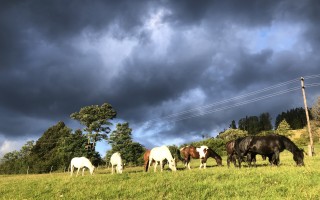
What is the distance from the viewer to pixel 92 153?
63656 millimetres

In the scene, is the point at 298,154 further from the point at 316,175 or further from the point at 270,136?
the point at 316,175

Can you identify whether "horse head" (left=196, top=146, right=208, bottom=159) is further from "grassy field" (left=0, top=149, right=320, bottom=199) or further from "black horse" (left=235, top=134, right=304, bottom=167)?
"grassy field" (left=0, top=149, right=320, bottom=199)

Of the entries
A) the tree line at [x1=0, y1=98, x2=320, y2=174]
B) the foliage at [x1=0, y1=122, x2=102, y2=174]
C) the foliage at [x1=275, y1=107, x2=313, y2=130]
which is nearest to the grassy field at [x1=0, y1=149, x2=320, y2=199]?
the tree line at [x1=0, y1=98, x2=320, y2=174]

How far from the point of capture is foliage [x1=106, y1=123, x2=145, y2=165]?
2399 inches

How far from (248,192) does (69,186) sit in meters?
9.24

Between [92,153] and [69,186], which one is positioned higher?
[92,153]

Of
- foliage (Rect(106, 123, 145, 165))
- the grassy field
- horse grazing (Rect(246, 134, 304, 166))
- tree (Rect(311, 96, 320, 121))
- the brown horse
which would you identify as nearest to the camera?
the grassy field

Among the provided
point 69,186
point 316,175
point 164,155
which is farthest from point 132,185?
point 164,155

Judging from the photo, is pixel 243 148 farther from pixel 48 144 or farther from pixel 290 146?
pixel 48 144

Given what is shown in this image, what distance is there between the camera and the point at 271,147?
22.7m

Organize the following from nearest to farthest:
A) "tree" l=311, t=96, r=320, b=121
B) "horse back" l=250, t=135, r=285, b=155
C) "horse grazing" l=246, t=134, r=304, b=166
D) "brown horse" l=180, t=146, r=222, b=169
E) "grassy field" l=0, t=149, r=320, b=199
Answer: "grassy field" l=0, t=149, r=320, b=199, "horse grazing" l=246, t=134, r=304, b=166, "horse back" l=250, t=135, r=285, b=155, "brown horse" l=180, t=146, r=222, b=169, "tree" l=311, t=96, r=320, b=121

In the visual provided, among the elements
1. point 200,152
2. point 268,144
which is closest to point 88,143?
point 200,152

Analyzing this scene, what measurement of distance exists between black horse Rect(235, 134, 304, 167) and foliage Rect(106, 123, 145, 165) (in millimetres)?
39006

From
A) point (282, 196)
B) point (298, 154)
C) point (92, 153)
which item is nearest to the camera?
point (282, 196)
